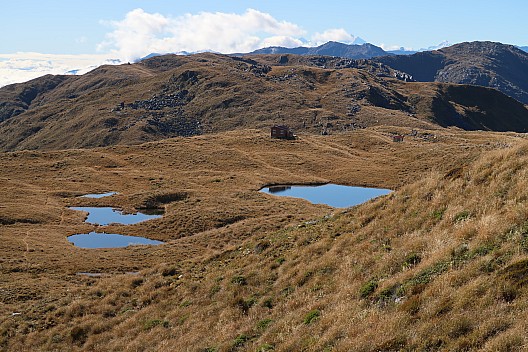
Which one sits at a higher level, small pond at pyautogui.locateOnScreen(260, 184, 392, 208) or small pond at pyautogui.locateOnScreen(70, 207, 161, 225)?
small pond at pyautogui.locateOnScreen(260, 184, 392, 208)

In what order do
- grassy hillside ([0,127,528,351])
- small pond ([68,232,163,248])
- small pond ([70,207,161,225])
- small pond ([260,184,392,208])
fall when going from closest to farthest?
grassy hillside ([0,127,528,351]), small pond ([68,232,163,248]), small pond ([70,207,161,225]), small pond ([260,184,392,208])

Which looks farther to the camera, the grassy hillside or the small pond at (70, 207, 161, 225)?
the small pond at (70, 207, 161, 225)

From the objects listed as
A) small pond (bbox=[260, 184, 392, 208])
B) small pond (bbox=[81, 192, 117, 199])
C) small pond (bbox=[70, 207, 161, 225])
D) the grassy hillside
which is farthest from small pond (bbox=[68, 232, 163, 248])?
small pond (bbox=[260, 184, 392, 208])

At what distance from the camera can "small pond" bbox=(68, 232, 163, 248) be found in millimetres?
57531

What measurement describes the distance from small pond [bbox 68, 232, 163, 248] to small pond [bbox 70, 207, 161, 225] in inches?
275

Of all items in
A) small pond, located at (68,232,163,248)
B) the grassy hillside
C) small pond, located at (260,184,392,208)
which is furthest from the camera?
small pond, located at (260,184,392,208)

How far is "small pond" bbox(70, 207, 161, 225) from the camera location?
2766 inches

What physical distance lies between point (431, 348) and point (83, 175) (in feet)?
330

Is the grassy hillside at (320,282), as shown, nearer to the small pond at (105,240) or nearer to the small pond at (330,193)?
the small pond at (105,240)

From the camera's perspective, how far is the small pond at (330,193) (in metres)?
82.0

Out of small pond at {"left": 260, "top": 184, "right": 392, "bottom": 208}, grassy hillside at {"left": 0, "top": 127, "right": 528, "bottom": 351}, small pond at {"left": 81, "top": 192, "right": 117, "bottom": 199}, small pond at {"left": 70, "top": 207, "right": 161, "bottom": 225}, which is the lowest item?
small pond at {"left": 70, "top": 207, "right": 161, "bottom": 225}

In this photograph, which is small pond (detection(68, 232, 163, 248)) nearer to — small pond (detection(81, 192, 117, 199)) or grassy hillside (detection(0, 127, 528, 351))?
grassy hillside (detection(0, 127, 528, 351))

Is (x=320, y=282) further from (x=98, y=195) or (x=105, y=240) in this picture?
(x=98, y=195)

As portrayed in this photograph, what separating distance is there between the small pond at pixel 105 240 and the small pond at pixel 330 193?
3327 cm
